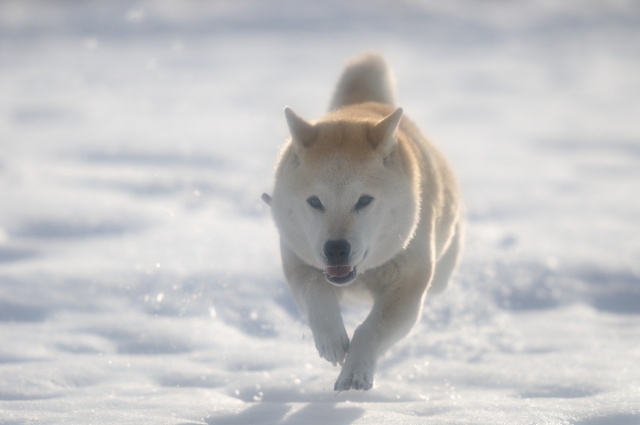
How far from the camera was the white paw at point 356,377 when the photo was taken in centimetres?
346

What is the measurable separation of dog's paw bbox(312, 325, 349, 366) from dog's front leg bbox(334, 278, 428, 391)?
0.04 meters

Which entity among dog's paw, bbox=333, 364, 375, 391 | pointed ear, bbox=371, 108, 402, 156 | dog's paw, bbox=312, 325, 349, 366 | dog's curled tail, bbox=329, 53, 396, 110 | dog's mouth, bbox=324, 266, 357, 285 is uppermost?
dog's curled tail, bbox=329, 53, 396, 110

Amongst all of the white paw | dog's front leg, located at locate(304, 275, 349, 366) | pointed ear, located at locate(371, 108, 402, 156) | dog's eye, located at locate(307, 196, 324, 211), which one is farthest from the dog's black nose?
pointed ear, located at locate(371, 108, 402, 156)

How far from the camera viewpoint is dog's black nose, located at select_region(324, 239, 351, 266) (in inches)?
135

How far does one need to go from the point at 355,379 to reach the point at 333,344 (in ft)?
0.78

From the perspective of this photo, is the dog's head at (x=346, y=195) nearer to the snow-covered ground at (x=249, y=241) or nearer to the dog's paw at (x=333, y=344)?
the dog's paw at (x=333, y=344)

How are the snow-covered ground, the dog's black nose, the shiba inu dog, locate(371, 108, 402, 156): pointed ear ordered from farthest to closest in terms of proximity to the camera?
the snow-covered ground → locate(371, 108, 402, 156): pointed ear → the shiba inu dog → the dog's black nose

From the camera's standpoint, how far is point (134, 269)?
226 inches

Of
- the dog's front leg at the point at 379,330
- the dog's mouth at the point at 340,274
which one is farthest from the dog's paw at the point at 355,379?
the dog's mouth at the point at 340,274

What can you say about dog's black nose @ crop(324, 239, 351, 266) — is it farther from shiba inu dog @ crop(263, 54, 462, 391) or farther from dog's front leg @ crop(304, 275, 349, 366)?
dog's front leg @ crop(304, 275, 349, 366)

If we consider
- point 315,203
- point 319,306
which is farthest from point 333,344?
point 315,203

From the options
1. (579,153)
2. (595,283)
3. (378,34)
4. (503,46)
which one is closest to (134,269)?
(595,283)

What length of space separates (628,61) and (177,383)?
1659 centimetres

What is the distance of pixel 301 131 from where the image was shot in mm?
3912
